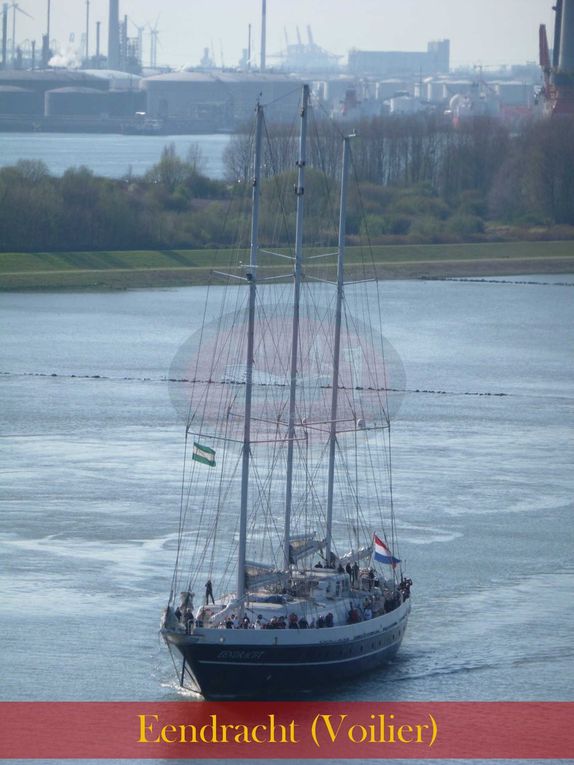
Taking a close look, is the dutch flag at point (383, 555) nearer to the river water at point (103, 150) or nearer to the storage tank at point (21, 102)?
the river water at point (103, 150)

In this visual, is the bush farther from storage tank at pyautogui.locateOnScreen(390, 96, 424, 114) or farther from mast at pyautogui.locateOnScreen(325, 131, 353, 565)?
storage tank at pyautogui.locateOnScreen(390, 96, 424, 114)

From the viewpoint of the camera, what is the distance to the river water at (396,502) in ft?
53.1

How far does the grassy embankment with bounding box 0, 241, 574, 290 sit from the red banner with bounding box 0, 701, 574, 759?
91.5 ft

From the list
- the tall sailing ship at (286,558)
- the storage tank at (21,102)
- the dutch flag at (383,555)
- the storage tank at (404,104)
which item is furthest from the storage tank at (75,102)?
the dutch flag at (383,555)

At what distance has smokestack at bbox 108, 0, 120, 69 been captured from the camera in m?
186

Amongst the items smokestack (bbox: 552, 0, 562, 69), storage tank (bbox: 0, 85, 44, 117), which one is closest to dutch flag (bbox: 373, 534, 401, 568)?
smokestack (bbox: 552, 0, 562, 69)

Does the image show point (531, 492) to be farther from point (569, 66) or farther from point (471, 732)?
point (569, 66)

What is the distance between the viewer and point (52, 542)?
65.4 ft

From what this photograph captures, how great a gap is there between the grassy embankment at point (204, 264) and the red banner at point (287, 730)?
27.9 meters

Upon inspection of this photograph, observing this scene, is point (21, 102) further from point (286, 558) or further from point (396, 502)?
point (286, 558)

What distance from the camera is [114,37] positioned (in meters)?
188

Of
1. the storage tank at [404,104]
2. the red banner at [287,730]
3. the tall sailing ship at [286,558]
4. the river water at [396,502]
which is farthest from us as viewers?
the storage tank at [404,104]

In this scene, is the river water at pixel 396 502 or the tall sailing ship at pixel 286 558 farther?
the river water at pixel 396 502

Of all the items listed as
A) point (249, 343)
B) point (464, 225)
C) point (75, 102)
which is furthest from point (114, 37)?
point (249, 343)
